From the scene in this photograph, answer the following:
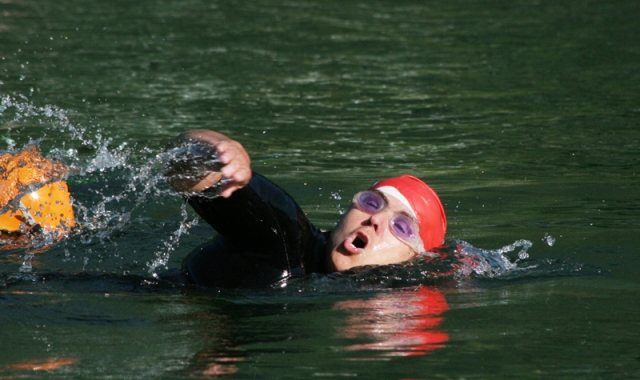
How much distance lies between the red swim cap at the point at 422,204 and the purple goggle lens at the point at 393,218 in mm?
193

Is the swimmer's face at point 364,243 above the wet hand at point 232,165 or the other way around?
→ the other way around

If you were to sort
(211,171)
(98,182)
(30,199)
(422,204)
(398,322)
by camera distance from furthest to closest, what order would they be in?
Answer: (98,182) < (30,199) < (422,204) < (398,322) < (211,171)

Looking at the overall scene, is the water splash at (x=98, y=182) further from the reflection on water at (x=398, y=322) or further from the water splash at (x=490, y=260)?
the water splash at (x=490, y=260)

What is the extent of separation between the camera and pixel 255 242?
514cm

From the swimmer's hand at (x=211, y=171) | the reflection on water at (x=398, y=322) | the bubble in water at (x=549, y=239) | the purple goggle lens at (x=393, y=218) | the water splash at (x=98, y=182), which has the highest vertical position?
the swimmer's hand at (x=211, y=171)

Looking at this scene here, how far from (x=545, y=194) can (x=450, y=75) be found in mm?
6853

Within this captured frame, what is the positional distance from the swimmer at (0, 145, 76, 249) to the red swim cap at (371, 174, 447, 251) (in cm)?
232

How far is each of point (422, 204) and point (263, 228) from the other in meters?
1.29

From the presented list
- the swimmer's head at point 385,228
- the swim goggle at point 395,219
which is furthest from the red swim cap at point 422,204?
the swim goggle at point 395,219

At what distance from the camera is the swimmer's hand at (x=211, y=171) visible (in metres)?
4.67

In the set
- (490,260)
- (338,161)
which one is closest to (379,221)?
(490,260)

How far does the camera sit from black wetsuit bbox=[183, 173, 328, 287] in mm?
4902

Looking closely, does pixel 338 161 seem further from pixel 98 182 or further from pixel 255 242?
pixel 255 242

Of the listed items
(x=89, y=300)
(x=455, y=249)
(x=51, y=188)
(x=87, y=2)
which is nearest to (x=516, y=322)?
(x=455, y=249)
